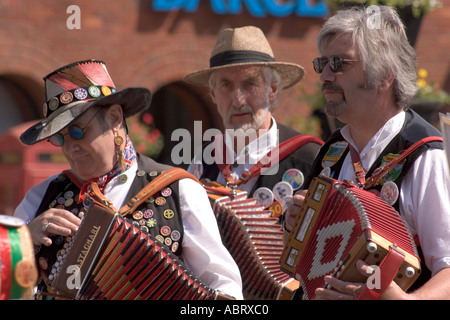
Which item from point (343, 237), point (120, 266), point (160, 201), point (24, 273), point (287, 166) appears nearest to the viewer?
point (24, 273)

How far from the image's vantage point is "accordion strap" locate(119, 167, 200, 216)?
3295 millimetres

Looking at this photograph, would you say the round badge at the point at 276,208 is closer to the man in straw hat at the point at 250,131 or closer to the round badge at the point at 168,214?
the man in straw hat at the point at 250,131

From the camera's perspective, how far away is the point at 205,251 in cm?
325

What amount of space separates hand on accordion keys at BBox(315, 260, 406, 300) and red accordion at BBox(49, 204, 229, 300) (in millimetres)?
491

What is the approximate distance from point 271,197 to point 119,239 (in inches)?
58.0

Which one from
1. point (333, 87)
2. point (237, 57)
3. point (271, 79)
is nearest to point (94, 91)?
point (333, 87)

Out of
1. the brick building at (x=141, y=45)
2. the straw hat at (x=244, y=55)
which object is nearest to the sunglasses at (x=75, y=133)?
the straw hat at (x=244, y=55)

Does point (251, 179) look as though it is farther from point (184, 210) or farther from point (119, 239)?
point (119, 239)

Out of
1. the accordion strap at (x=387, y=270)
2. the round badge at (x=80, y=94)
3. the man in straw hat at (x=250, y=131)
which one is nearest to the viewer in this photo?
the accordion strap at (x=387, y=270)

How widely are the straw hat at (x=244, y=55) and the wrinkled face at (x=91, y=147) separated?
1.54m

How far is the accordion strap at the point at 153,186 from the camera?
3.29 meters

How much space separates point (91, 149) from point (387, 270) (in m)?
1.31

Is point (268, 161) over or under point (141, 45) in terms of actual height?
over

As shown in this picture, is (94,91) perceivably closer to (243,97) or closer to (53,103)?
(53,103)
